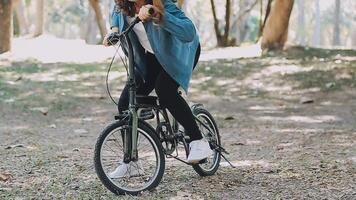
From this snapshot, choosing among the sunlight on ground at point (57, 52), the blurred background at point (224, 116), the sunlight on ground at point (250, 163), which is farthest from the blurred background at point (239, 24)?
the sunlight on ground at point (250, 163)

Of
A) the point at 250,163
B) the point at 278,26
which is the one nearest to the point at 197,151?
the point at 250,163

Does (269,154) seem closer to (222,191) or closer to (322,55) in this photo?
(222,191)

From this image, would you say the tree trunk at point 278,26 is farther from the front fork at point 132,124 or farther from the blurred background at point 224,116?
the front fork at point 132,124

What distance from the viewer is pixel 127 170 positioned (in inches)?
161

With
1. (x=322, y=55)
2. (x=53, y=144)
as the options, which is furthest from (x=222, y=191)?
(x=322, y=55)

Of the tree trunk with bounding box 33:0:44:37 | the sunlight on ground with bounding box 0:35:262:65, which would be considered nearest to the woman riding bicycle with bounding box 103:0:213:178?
the sunlight on ground with bounding box 0:35:262:65

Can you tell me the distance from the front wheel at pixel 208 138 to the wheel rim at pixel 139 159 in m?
0.42

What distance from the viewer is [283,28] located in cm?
1388

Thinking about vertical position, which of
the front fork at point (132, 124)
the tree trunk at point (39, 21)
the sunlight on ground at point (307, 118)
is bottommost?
the tree trunk at point (39, 21)

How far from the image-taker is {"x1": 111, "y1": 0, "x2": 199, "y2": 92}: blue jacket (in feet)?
12.3

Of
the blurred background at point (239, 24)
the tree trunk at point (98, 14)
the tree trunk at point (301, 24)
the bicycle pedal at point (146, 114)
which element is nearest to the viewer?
the bicycle pedal at point (146, 114)

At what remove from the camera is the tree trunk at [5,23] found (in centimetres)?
1287

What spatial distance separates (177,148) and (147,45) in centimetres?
79

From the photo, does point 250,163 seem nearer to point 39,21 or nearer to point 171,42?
point 171,42
